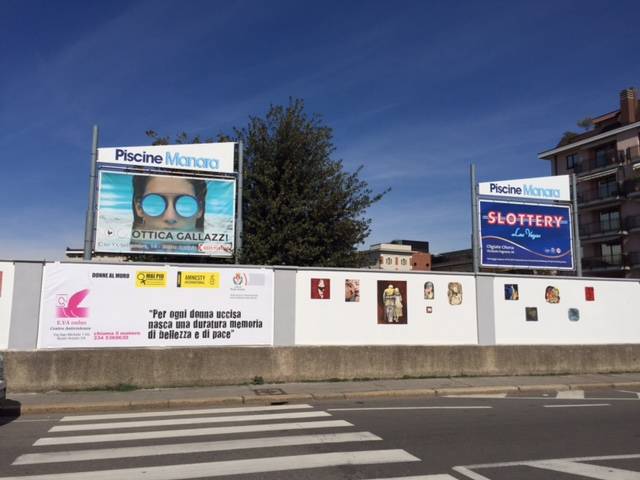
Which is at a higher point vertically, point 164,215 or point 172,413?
point 164,215

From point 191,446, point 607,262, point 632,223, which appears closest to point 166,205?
point 191,446

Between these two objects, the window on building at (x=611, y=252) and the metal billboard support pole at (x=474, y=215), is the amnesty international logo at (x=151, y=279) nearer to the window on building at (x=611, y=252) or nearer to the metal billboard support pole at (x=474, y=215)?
the metal billboard support pole at (x=474, y=215)

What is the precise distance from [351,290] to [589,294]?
24.8 feet

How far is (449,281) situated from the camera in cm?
1484

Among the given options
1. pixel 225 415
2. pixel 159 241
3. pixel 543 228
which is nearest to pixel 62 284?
pixel 159 241

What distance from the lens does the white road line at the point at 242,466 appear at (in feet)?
18.6

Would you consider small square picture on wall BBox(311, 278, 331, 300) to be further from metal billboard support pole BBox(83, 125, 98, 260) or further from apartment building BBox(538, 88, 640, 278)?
apartment building BBox(538, 88, 640, 278)

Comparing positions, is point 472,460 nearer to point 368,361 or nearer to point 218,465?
point 218,465

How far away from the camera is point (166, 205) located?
15297 mm

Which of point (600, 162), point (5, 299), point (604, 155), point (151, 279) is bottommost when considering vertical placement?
point (5, 299)

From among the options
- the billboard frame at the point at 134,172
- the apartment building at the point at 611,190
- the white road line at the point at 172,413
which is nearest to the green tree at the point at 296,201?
the billboard frame at the point at 134,172

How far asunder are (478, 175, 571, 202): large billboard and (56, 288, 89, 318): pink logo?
40.1ft

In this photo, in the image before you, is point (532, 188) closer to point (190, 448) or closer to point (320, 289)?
point (320, 289)

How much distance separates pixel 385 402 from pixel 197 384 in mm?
4233
